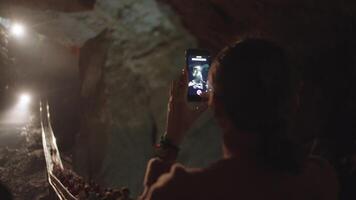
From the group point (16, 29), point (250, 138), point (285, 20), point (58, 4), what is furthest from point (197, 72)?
point (16, 29)

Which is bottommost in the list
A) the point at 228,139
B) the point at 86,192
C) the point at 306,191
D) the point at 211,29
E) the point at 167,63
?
the point at 86,192

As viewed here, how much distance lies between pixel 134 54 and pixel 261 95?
736 cm

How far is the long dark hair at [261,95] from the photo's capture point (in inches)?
53.4

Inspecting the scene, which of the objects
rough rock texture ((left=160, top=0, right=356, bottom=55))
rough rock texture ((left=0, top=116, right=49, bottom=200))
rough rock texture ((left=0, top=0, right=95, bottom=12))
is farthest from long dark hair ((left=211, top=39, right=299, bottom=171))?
rough rock texture ((left=0, top=0, right=95, bottom=12))

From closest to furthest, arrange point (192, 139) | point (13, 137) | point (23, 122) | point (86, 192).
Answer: point (86, 192), point (192, 139), point (13, 137), point (23, 122)

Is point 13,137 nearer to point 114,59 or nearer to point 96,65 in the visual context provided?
point 96,65

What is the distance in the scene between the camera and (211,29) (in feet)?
25.4

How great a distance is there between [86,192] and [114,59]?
4611 mm

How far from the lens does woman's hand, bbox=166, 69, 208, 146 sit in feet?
6.21

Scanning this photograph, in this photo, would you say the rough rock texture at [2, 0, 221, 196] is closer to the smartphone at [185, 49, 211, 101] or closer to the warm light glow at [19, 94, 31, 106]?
the smartphone at [185, 49, 211, 101]

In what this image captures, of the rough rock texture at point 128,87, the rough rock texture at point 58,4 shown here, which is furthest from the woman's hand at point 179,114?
the rough rock texture at point 58,4

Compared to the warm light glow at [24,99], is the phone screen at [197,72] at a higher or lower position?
higher

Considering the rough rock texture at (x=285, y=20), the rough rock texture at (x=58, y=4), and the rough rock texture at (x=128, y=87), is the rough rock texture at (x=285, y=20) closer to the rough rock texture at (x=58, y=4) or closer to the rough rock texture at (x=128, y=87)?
the rough rock texture at (x=128, y=87)

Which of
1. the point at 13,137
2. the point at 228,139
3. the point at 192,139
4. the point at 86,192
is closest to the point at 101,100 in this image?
the point at 192,139
